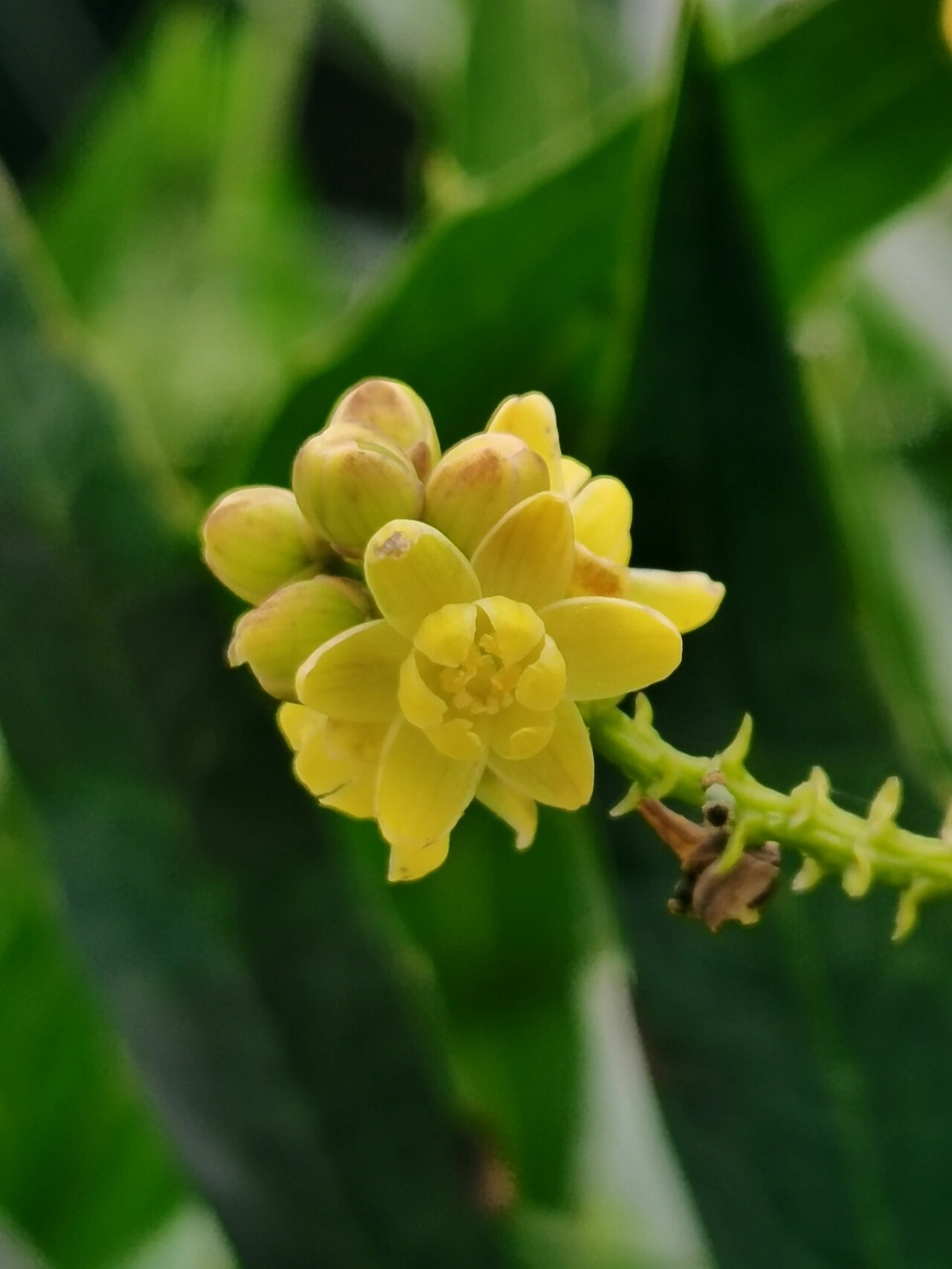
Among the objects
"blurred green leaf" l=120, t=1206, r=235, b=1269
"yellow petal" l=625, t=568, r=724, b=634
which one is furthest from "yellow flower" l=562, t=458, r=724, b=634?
"blurred green leaf" l=120, t=1206, r=235, b=1269

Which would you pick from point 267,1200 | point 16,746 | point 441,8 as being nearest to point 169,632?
point 16,746

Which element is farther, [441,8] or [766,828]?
[441,8]

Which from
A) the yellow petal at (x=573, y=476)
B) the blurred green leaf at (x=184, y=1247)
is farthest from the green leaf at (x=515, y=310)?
the blurred green leaf at (x=184, y=1247)

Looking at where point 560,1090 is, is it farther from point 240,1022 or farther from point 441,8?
point 441,8

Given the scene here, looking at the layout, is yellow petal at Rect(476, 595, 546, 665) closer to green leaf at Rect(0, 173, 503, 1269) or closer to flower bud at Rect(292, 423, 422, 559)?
flower bud at Rect(292, 423, 422, 559)

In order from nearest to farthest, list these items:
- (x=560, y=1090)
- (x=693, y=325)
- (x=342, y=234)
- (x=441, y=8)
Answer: (x=693, y=325) → (x=560, y=1090) → (x=441, y=8) → (x=342, y=234)

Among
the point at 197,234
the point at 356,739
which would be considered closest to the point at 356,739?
the point at 356,739

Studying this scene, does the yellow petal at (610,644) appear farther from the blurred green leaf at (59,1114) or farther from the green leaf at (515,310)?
the blurred green leaf at (59,1114)
